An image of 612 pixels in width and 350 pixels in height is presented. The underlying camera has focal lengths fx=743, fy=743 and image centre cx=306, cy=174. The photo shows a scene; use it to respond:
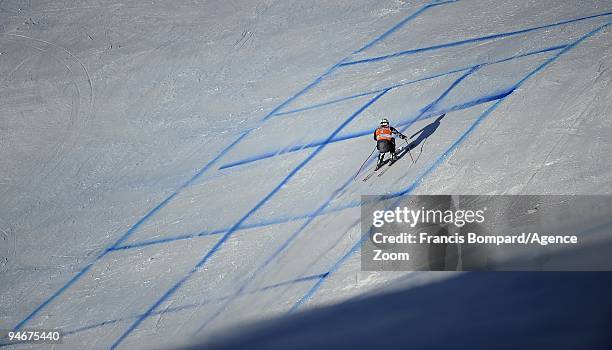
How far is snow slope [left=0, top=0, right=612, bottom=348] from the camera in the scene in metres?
7.62

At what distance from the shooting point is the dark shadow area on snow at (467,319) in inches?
238

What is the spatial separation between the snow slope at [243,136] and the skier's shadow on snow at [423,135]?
53 millimetres

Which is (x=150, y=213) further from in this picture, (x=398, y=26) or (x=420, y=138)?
(x=398, y=26)

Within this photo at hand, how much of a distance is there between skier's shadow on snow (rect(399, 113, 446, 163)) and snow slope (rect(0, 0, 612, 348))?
53mm

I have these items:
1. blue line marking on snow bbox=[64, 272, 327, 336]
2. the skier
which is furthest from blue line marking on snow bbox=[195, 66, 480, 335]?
the skier

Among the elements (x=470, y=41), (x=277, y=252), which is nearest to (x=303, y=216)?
(x=277, y=252)

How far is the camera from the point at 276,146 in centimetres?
894

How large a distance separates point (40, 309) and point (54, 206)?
156 centimetres

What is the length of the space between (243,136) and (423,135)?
2272 mm

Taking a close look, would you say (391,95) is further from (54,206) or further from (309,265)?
(54,206)

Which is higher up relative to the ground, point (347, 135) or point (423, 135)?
point (347, 135)

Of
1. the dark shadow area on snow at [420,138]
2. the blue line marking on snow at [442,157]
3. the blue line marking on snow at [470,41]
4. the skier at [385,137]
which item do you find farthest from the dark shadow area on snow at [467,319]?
the blue line marking on snow at [470,41]

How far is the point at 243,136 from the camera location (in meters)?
9.27

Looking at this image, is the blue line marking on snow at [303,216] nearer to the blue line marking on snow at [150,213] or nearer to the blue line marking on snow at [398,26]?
the blue line marking on snow at [150,213]
